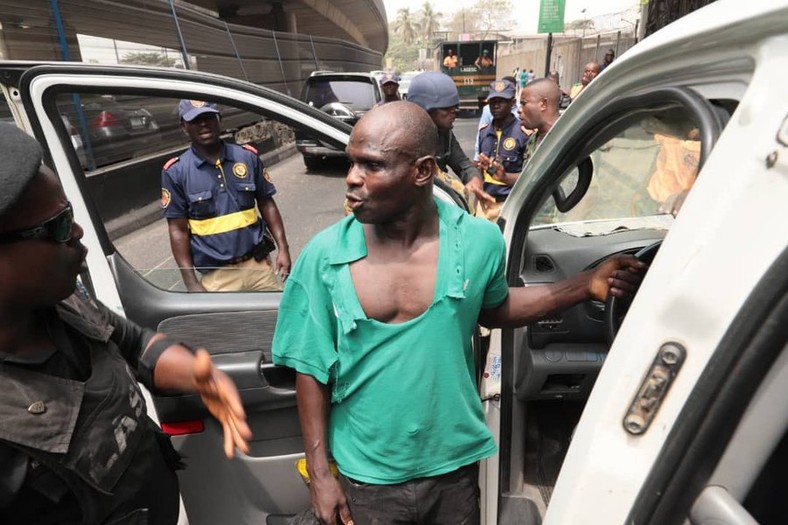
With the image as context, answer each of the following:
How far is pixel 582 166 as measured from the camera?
1.89m

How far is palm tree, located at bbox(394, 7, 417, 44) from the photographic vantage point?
104 meters

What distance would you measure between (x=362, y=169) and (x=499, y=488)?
1147 millimetres

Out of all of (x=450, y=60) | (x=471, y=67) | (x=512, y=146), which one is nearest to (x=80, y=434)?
(x=512, y=146)

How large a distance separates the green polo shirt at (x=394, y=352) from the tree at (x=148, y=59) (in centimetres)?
865

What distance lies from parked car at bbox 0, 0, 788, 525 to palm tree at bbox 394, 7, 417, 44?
111105 mm

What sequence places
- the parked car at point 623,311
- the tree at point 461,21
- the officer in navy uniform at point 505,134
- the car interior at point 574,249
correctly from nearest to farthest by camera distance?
the parked car at point 623,311 < the car interior at point 574,249 < the officer in navy uniform at point 505,134 < the tree at point 461,21

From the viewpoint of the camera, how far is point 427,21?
4124 inches

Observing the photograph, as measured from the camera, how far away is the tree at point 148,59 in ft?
28.9

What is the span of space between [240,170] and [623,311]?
2.44 m

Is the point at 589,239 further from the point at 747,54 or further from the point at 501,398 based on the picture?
the point at 747,54

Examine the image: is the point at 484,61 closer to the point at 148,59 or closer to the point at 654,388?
the point at 148,59

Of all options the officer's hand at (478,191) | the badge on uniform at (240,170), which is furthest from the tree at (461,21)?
the badge on uniform at (240,170)

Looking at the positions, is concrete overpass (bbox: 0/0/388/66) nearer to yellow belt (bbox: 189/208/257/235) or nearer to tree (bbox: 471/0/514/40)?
yellow belt (bbox: 189/208/257/235)

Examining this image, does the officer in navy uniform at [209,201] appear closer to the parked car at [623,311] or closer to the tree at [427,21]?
the parked car at [623,311]
